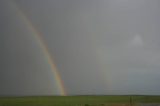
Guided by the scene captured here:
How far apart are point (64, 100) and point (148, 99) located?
2.14 meters

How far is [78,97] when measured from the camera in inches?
220

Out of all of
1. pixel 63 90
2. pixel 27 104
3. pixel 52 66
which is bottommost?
pixel 27 104

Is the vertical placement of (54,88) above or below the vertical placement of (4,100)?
above

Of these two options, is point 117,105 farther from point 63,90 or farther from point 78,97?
point 63,90

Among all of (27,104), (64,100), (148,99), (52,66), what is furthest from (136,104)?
(27,104)

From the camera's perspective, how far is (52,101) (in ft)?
18.4

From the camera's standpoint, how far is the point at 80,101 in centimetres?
555

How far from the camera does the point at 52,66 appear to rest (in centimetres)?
580

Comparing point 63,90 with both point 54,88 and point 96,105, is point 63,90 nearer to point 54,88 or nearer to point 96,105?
point 54,88

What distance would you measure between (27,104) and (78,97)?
4.25 feet

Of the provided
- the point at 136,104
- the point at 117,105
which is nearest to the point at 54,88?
the point at 117,105

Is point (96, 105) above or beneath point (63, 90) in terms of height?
beneath

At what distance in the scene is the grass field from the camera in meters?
5.51

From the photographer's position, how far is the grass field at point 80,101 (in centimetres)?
551
